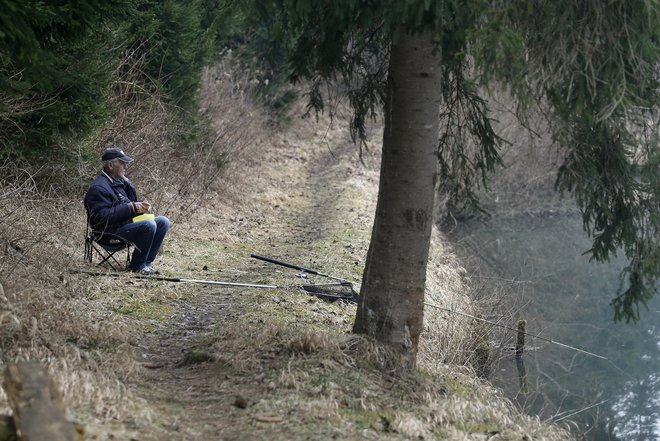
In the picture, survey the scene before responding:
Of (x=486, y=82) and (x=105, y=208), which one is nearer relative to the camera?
(x=486, y=82)

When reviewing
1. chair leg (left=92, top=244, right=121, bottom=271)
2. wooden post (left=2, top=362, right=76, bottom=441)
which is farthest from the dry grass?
wooden post (left=2, top=362, right=76, bottom=441)

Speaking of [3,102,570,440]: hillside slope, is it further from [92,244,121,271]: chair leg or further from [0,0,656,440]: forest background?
[0,0,656,440]: forest background

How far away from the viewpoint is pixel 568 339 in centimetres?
1380

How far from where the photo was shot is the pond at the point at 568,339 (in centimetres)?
1101

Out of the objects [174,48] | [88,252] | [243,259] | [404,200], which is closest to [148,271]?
[88,252]

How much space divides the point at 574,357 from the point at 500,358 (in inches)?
76.6

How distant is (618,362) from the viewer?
13336mm

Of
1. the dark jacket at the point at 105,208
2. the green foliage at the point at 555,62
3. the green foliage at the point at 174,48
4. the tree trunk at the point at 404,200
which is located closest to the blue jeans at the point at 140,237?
the dark jacket at the point at 105,208

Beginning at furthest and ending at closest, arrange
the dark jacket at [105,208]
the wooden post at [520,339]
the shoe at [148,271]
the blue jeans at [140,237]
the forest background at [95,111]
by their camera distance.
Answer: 1. the wooden post at [520,339]
2. the shoe at [148,271]
3. the blue jeans at [140,237]
4. the dark jacket at [105,208]
5. the forest background at [95,111]

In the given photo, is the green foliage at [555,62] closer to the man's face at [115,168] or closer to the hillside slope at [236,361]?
the hillside slope at [236,361]

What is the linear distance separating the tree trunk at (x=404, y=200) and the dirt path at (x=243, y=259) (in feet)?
3.62

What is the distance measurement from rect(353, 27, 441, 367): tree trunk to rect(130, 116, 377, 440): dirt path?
110 cm

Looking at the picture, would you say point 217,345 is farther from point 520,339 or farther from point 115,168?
point 520,339

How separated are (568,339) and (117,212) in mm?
7925
